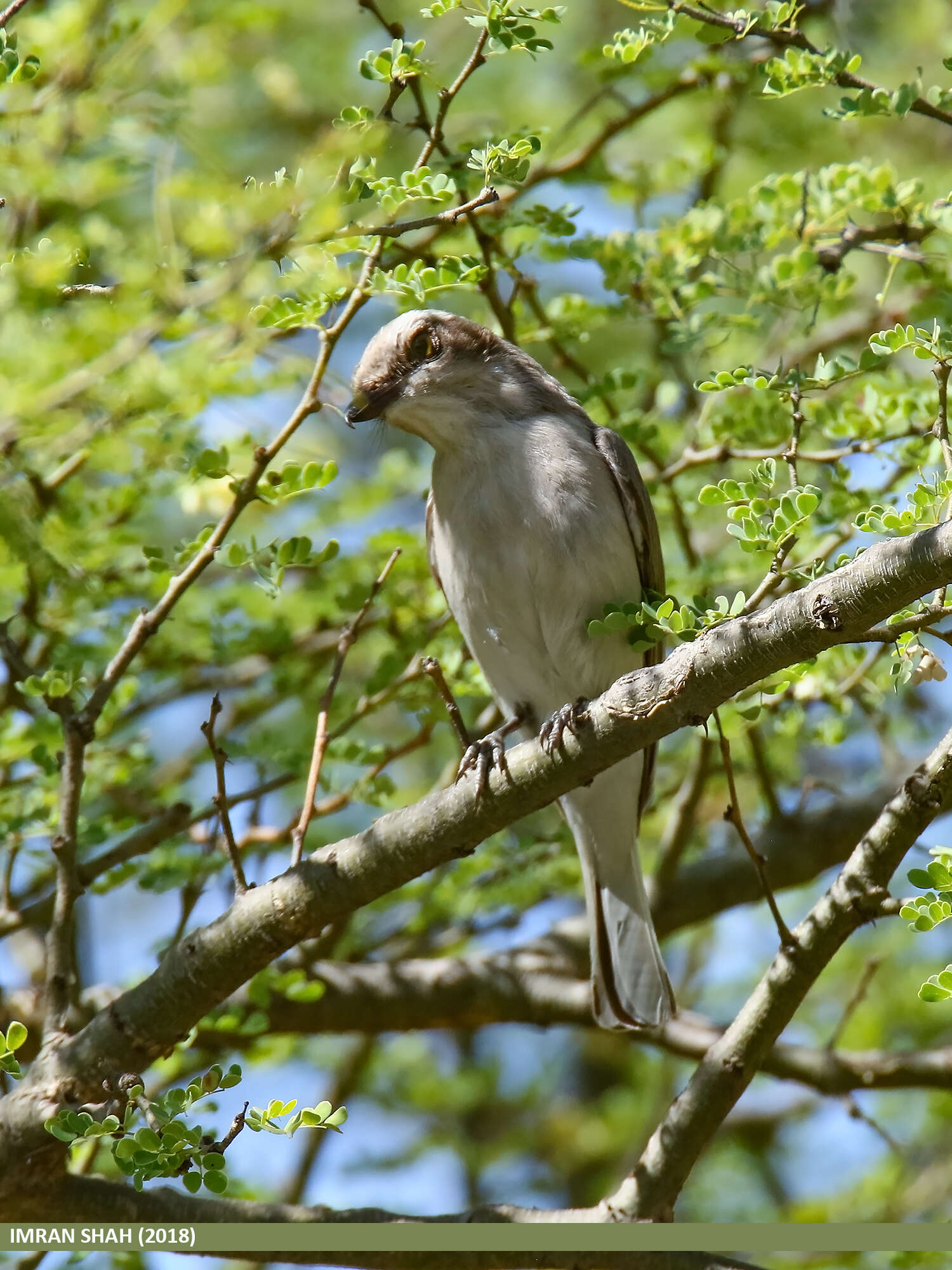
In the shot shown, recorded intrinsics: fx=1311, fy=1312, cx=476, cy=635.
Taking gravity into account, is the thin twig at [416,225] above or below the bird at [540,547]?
below

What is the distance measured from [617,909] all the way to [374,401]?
223cm

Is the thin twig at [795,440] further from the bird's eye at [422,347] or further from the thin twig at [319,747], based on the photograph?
the bird's eye at [422,347]

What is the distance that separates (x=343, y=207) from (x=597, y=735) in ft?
4.53

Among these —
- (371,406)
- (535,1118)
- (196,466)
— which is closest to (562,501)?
(371,406)

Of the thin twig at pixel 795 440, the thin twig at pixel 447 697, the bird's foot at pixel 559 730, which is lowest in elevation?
the bird's foot at pixel 559 730

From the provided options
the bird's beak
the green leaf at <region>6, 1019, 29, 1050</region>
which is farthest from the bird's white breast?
the green leaf at <region>6, 1019, 29, 1050</region>

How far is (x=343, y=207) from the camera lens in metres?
2.45

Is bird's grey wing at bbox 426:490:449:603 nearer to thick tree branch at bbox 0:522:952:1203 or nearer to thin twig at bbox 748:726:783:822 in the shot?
thin twig at bbox 748:726:783:822

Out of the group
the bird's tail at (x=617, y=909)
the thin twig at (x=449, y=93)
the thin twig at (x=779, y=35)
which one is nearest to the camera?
the thin twig at (x=449, y=93)

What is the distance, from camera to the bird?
460 centimetres

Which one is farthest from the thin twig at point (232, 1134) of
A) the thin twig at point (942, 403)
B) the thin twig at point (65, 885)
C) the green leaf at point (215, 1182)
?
the thin twig at point (942, 403)

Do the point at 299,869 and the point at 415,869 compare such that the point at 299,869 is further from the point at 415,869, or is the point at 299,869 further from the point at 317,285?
the point at 317,285

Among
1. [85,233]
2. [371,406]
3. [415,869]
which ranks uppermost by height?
[371,406]

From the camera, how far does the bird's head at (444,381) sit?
4.86 meters
